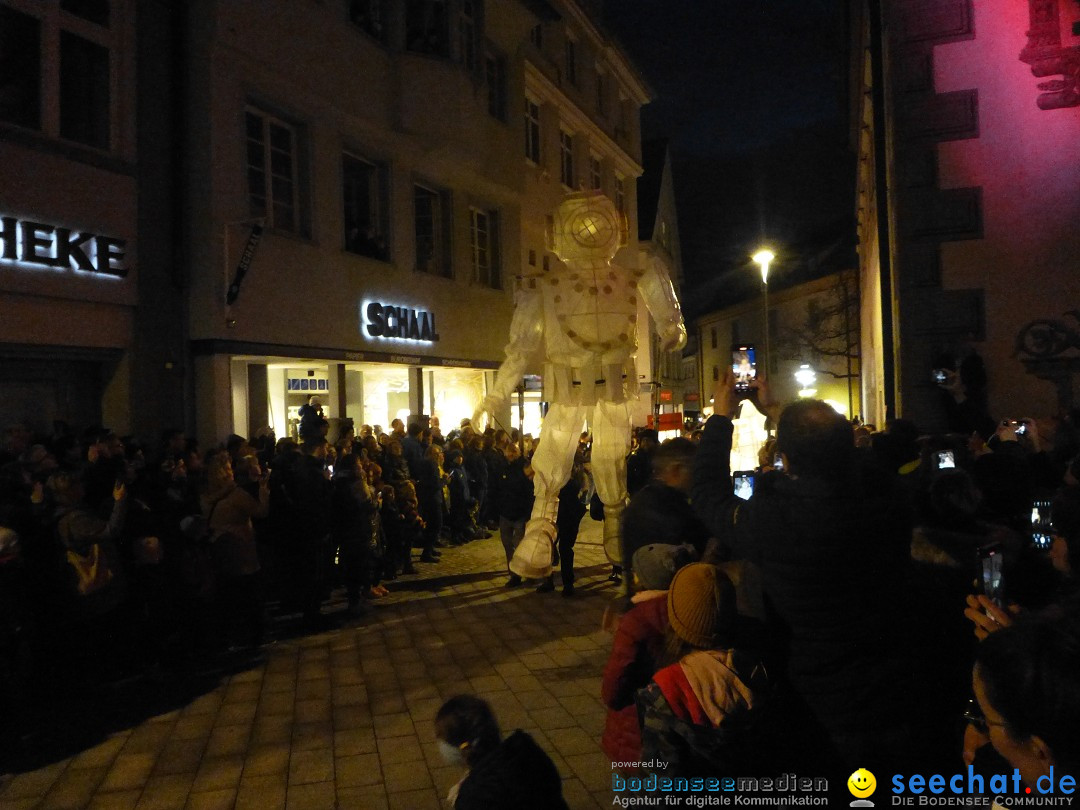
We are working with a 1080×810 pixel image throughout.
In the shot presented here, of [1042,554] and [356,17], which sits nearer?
[1042,554]

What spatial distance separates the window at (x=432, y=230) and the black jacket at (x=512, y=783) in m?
15.7

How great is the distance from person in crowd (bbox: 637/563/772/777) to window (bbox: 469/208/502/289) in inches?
691

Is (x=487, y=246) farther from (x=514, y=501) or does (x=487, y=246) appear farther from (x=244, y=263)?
(x=514, y=501)

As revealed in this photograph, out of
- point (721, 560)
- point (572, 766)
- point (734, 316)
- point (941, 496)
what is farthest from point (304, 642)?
point (734, 316)

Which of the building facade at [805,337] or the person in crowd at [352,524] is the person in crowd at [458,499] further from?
the building facade at [805,337]

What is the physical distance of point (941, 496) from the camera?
3.27 meters

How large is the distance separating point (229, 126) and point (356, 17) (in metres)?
4.05

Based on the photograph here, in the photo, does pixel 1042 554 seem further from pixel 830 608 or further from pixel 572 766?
pixel 572 766

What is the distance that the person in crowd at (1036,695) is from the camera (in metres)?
1.49

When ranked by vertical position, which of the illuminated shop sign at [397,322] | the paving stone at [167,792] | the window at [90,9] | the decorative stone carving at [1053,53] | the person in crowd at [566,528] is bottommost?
the paving stone at [167,792]

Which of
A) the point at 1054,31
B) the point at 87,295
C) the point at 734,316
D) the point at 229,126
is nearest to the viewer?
the point at 1054,31

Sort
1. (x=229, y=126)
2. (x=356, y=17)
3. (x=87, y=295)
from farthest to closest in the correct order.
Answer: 1. (x=356, y=17)
2. (x=229, y=126)
3. (x=87, y=295)

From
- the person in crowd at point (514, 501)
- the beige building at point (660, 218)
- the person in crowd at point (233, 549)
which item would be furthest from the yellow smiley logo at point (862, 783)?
the beige building at point (660, 218)

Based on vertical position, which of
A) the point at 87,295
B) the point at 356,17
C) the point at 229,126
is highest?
the point at 356,17
